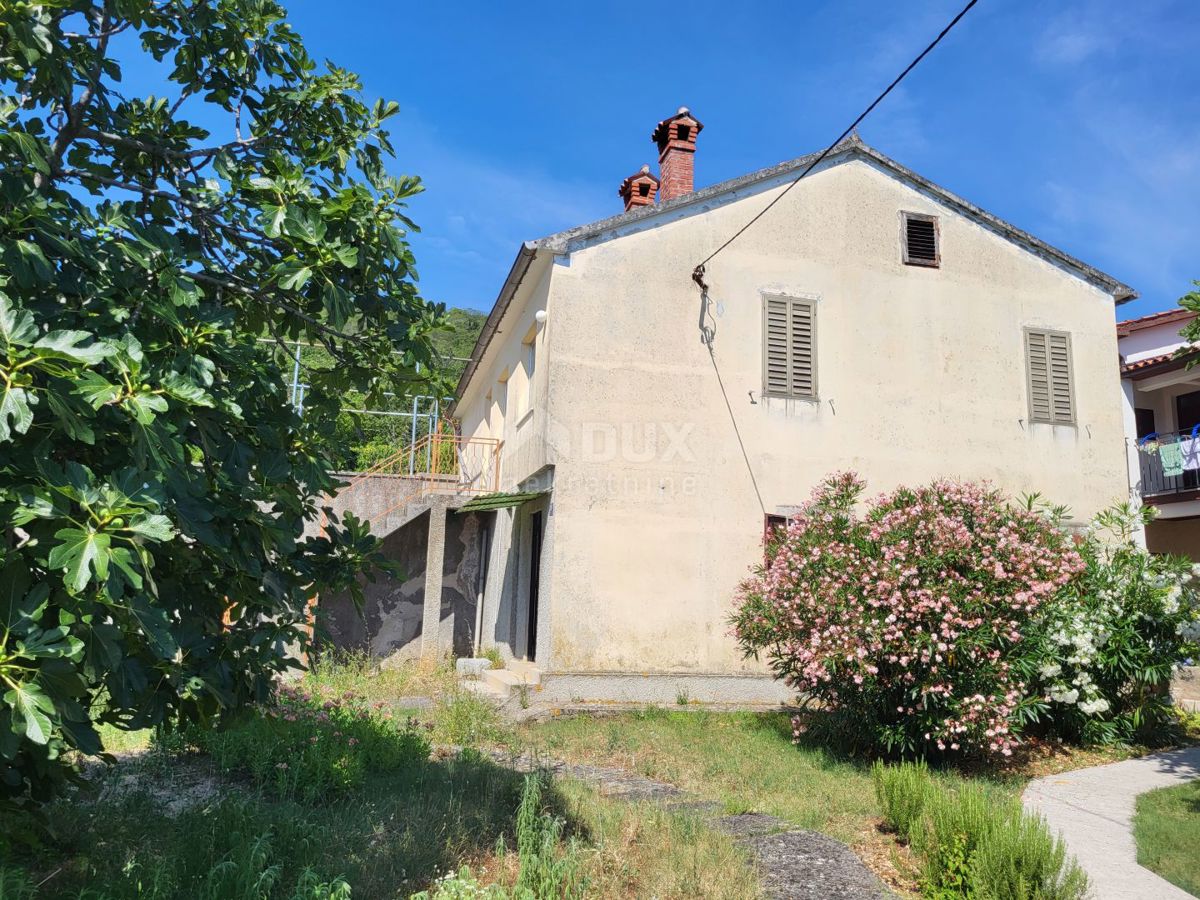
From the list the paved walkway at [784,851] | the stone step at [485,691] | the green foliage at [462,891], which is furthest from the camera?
the stone step at [485,691]

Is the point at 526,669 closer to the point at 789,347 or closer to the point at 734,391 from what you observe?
the point at 734,391

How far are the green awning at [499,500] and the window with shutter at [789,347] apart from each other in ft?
12.3

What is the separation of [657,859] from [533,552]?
9.23m

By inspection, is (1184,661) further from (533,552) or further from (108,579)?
(108,579)

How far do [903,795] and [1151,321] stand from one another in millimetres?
16068

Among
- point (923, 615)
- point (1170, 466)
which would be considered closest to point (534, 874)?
point (923, 615)

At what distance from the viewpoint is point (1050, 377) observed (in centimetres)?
1384

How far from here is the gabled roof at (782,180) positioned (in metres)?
11.9

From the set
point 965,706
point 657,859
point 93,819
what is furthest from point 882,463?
point 93,819

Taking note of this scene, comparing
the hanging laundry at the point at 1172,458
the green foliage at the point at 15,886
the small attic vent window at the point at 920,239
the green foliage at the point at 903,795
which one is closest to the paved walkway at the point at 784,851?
the green foliage at the point at 903,795

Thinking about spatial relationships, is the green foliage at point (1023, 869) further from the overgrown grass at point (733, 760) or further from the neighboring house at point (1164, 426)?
the neighboring house at point (1164, 426)

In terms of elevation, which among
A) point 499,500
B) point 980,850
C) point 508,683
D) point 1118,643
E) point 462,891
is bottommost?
point 462,891

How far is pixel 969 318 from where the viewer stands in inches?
534

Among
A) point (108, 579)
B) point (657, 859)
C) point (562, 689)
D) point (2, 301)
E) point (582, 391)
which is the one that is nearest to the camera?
point (108, 579)
